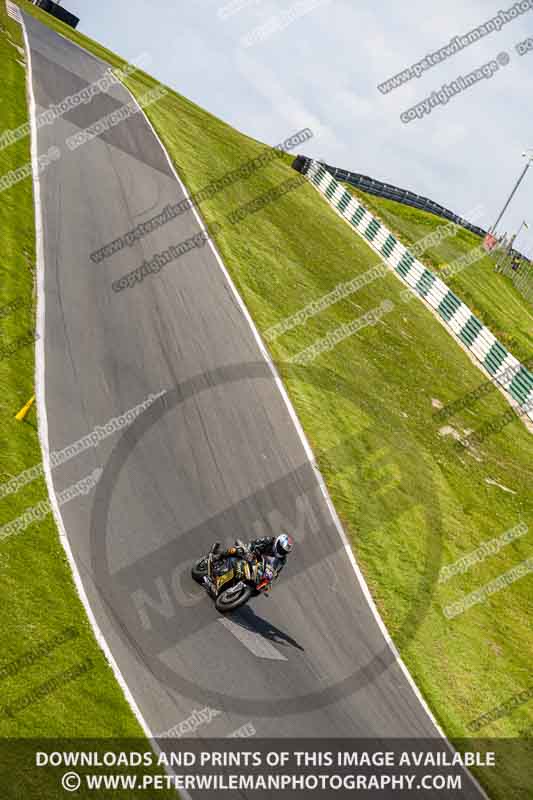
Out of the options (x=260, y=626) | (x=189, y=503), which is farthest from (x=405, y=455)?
(x=260, y=626)

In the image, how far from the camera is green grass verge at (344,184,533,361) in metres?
47.6

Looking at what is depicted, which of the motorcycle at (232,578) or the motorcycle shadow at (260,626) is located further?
the motorcycle shadow at (260,626)

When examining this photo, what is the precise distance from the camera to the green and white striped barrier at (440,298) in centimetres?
3584

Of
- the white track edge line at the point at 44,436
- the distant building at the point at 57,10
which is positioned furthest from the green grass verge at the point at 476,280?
the distant building at the point at 57,10

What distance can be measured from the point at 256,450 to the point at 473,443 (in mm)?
11575

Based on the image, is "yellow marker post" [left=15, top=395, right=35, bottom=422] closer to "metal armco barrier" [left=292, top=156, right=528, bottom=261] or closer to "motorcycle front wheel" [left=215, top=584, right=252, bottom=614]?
"motorcycle front wheel" [left=215, top=584, right=252, bottom=614]

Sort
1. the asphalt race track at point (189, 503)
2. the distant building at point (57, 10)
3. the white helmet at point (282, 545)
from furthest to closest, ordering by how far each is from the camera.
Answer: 1. the distant building at point (57, 10)
2. the white helmet at point (282, 545)
3. the asphalt race track at point (189, 503)

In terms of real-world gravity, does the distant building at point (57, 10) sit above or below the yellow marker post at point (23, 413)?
above

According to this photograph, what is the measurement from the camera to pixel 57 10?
230ft

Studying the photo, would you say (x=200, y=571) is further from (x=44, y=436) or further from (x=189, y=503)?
(x=44, y=436)

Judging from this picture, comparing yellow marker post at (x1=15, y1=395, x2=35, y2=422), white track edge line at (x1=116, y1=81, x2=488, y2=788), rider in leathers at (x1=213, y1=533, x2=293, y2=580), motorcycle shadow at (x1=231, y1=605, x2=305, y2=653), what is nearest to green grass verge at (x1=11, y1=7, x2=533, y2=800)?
white track edge line at (x1=116, y1=81, x2=488, y2=788)

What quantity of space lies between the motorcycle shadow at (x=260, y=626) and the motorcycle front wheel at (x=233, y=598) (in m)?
0.39

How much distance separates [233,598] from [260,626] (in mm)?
930

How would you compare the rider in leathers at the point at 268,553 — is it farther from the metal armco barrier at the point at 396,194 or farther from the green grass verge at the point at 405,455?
the metal armco barrier at the point at 396,194
